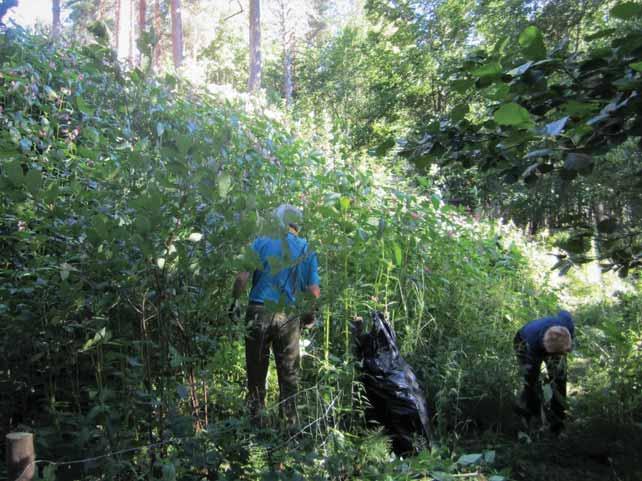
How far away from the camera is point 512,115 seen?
1048 millimetres

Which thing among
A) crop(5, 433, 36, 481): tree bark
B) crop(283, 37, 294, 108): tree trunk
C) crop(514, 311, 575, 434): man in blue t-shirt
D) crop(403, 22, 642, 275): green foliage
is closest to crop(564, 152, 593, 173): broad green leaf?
crop(403, 22, 642, 275): green foliage

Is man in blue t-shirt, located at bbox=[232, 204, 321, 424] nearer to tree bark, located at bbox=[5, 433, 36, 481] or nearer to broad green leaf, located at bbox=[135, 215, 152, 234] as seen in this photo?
broad green leaf, located at bbox=[135, 215, 152, 234]

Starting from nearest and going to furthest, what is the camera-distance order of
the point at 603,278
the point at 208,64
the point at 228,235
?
the point at 228,235
the point at 603,278
the point at 208,64

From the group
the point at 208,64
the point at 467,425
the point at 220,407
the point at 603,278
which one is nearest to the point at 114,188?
the point at 220,407

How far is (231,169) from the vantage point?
268 centimetres

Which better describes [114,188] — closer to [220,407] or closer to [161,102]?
[220,407]

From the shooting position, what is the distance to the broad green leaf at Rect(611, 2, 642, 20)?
1090 millimetres

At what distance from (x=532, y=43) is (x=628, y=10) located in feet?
0.61

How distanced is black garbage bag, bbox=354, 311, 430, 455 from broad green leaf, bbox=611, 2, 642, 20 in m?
2.88

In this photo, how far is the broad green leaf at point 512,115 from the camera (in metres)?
Result: 1.04

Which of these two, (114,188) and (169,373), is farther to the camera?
(169,373)

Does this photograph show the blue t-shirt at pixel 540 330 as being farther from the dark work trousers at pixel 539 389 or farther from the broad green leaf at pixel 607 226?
the broad green leaf at pixel 607 226

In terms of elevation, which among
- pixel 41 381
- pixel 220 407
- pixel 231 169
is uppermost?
pixel 231 169

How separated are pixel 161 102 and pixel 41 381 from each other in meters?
2.01
